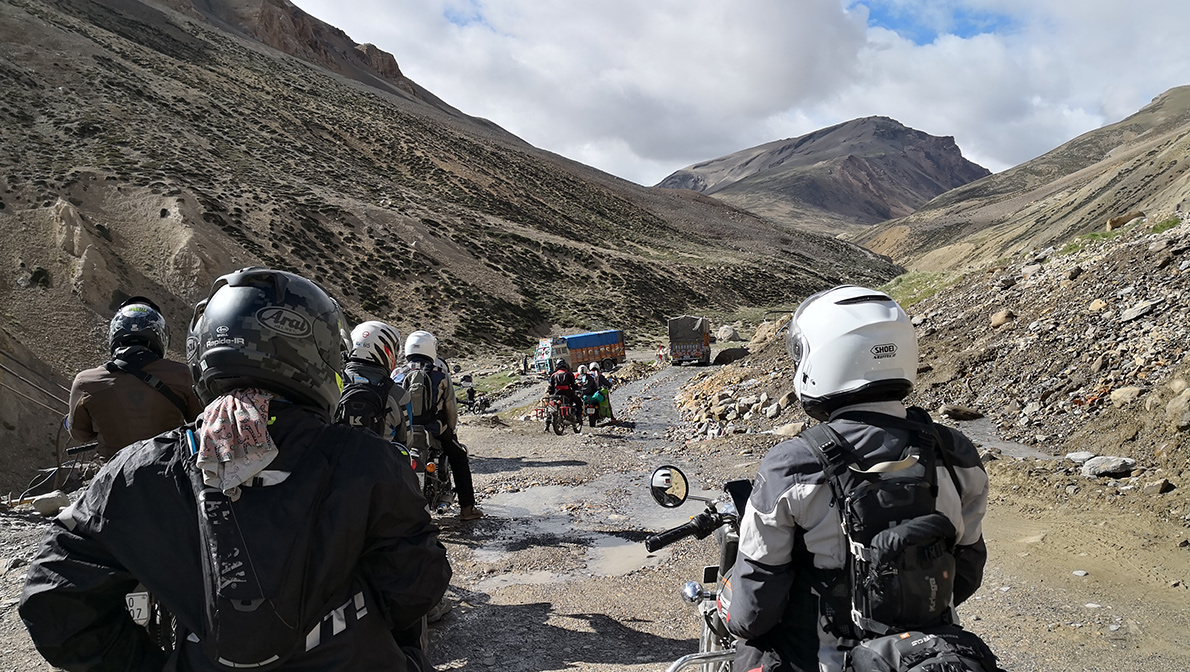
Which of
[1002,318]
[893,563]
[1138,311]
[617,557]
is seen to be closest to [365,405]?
[617,557]

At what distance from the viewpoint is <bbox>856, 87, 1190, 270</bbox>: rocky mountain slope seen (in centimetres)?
5219

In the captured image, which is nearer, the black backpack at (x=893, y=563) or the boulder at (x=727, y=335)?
the black backpack at (x=893, y=563)

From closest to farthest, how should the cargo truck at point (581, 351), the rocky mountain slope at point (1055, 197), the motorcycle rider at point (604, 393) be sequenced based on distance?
1. the motorcycle rider at point (604, 393)
2. the cargo truck at point (581, 351)
3. the rocky mountain slope at point (1055, 197)

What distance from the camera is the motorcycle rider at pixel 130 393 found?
441 cm

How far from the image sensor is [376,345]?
234 inches

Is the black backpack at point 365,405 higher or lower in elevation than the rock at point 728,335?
lower

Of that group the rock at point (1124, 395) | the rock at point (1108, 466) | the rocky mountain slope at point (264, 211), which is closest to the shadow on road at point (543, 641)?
the rock at point (1108, 466)

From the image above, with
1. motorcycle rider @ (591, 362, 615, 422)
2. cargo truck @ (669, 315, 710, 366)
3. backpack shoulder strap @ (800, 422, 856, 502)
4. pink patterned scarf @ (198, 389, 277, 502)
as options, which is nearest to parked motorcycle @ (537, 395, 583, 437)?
motorcycle rider @ (591, 362, 615, 422)

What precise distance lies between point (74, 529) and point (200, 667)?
0.47 meters

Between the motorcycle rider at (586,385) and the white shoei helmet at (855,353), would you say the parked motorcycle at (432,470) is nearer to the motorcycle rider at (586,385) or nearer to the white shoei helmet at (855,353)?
the white shoei helmet at (855,353)

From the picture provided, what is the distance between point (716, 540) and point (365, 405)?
342 centimetres

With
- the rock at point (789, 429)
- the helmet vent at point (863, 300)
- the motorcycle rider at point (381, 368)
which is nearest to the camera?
the helmet vent at point (863, 300)

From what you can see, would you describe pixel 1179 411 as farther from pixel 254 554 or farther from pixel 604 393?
pixel 604 393

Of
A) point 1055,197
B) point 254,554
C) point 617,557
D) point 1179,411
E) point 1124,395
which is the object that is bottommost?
point 617,557
